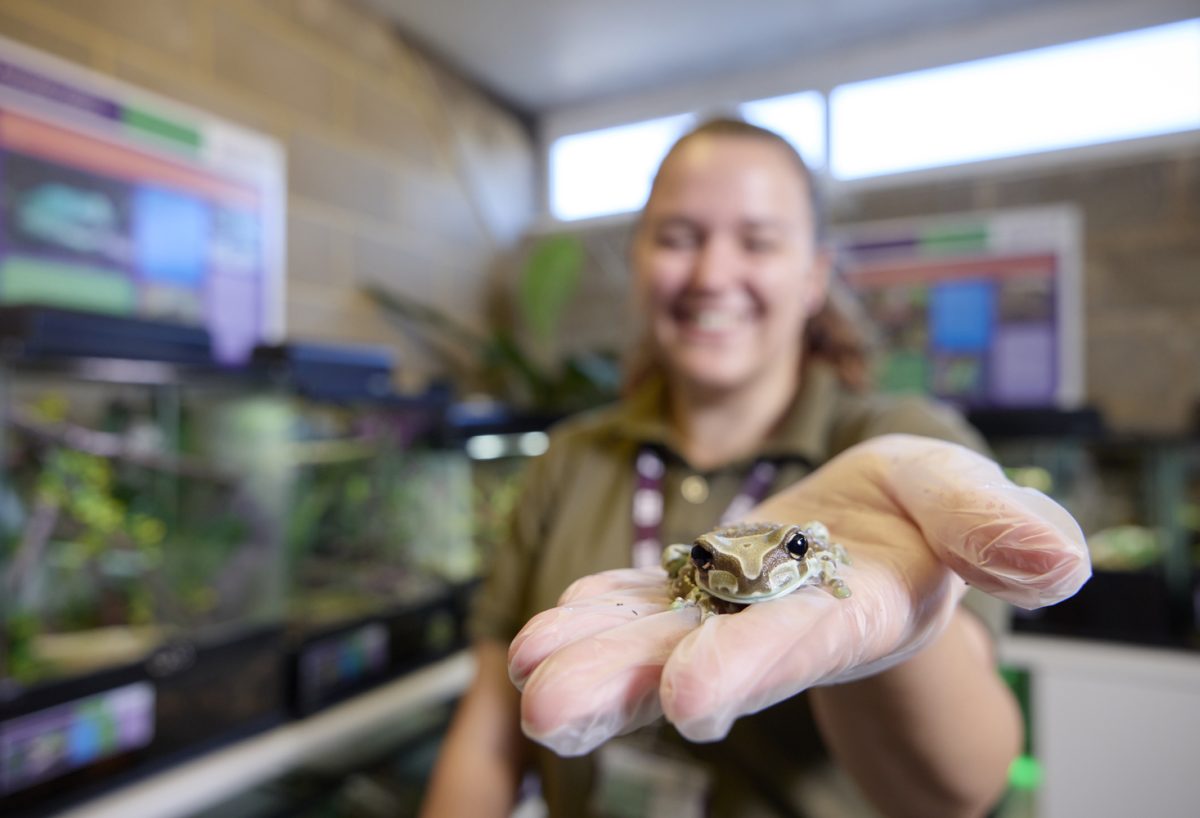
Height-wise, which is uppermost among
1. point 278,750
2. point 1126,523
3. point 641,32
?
point 641,32

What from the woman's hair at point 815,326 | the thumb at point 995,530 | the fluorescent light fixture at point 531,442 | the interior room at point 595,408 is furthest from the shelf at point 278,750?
the thumb at point 995,530

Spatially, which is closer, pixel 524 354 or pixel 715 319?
pixel 715 319

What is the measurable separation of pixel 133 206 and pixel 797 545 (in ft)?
5.91

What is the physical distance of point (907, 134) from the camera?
2.67 meters

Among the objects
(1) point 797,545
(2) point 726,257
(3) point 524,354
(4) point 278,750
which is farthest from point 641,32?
(1) point 797,545

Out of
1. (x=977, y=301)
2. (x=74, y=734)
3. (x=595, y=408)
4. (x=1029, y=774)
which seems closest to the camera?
(x=74, y=734)

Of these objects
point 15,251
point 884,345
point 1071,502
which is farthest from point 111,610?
point 884,345

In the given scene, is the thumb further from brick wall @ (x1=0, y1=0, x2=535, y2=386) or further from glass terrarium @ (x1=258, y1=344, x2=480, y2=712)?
brick wall @ (x1=0, y1=0, x2=535, y2=386)

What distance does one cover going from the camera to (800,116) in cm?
283

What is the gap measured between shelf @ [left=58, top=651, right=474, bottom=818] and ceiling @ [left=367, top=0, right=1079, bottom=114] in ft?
6.55

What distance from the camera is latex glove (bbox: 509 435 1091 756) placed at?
Result: 338 mm

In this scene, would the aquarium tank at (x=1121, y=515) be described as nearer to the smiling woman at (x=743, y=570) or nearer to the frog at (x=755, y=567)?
the smiling woman at (x=743, y=570)

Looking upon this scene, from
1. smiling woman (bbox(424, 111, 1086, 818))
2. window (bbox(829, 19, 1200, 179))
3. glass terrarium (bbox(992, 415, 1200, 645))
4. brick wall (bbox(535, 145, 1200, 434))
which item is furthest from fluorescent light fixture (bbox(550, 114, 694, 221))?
smiling woman (bbox(424, 111, 1086, 818))

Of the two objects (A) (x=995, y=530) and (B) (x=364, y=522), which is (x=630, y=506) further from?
(B) (x=364, y=522)
